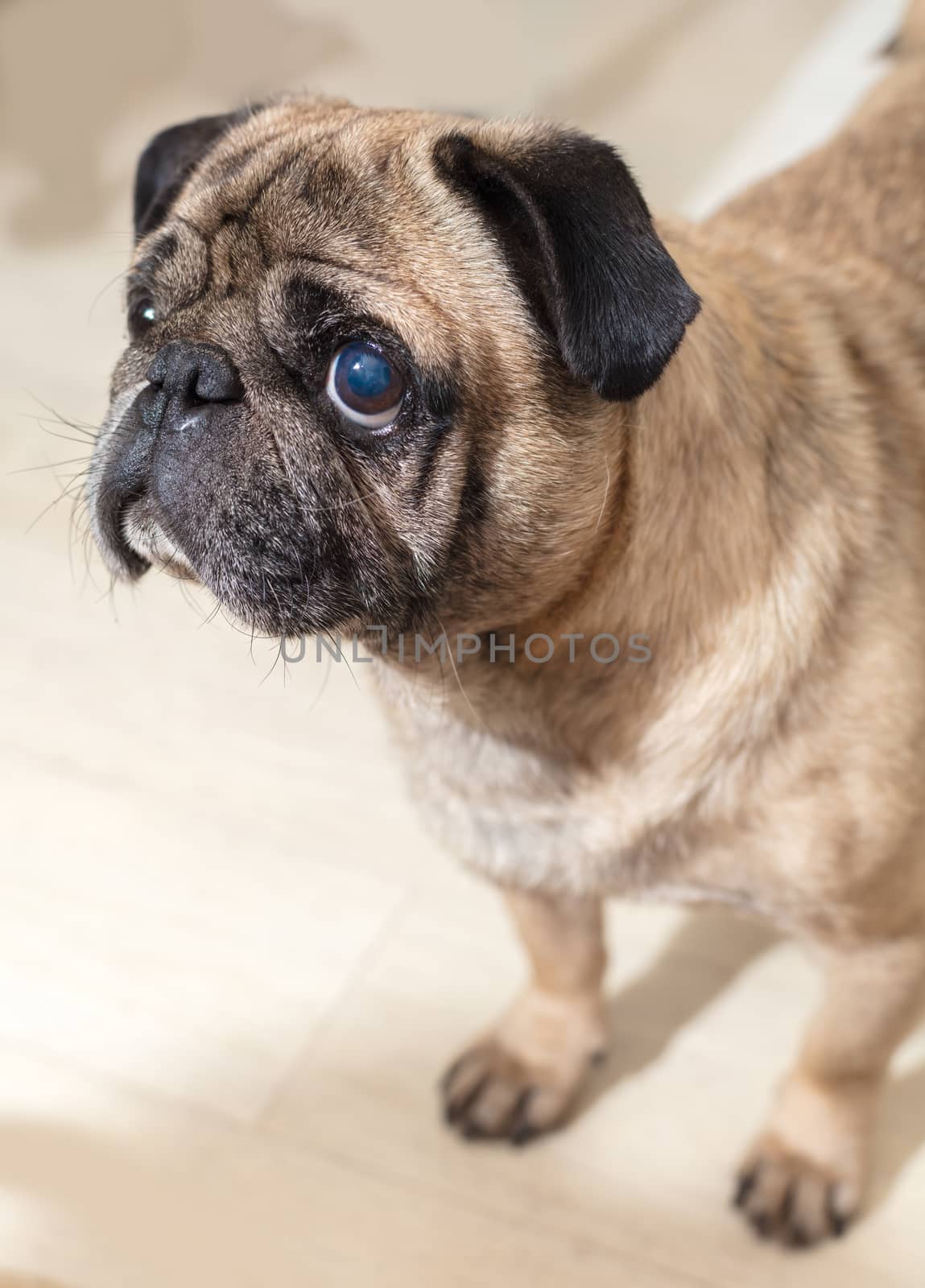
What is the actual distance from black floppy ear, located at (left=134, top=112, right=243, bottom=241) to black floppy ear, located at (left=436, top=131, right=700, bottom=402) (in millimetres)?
400

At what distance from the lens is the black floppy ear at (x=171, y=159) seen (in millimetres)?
1268

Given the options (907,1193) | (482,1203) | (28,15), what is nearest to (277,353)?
(482,1203)

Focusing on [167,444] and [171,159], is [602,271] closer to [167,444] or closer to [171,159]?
[167,444]

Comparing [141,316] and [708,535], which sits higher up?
[141,316]

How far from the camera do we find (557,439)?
105cm

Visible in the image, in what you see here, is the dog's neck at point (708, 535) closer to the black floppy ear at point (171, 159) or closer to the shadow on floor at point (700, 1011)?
the black floppy ear at point (171, 159)

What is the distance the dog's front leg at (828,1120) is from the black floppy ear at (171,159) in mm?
1039

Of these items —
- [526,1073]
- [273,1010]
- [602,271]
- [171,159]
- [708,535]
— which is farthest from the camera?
[273,1010]

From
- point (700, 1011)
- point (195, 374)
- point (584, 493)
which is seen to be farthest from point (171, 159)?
point (700, 1011)

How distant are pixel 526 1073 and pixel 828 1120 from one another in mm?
371

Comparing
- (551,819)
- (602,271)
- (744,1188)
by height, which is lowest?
(744,1188)

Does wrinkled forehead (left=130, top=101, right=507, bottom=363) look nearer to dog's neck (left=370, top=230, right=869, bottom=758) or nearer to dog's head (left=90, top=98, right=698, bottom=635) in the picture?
dog's head (left=90, top=98, right=698, bottom=635)

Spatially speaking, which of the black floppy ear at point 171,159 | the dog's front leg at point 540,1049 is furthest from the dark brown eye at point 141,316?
the dog's front leg at point 540,1049

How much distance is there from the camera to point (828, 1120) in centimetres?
158
